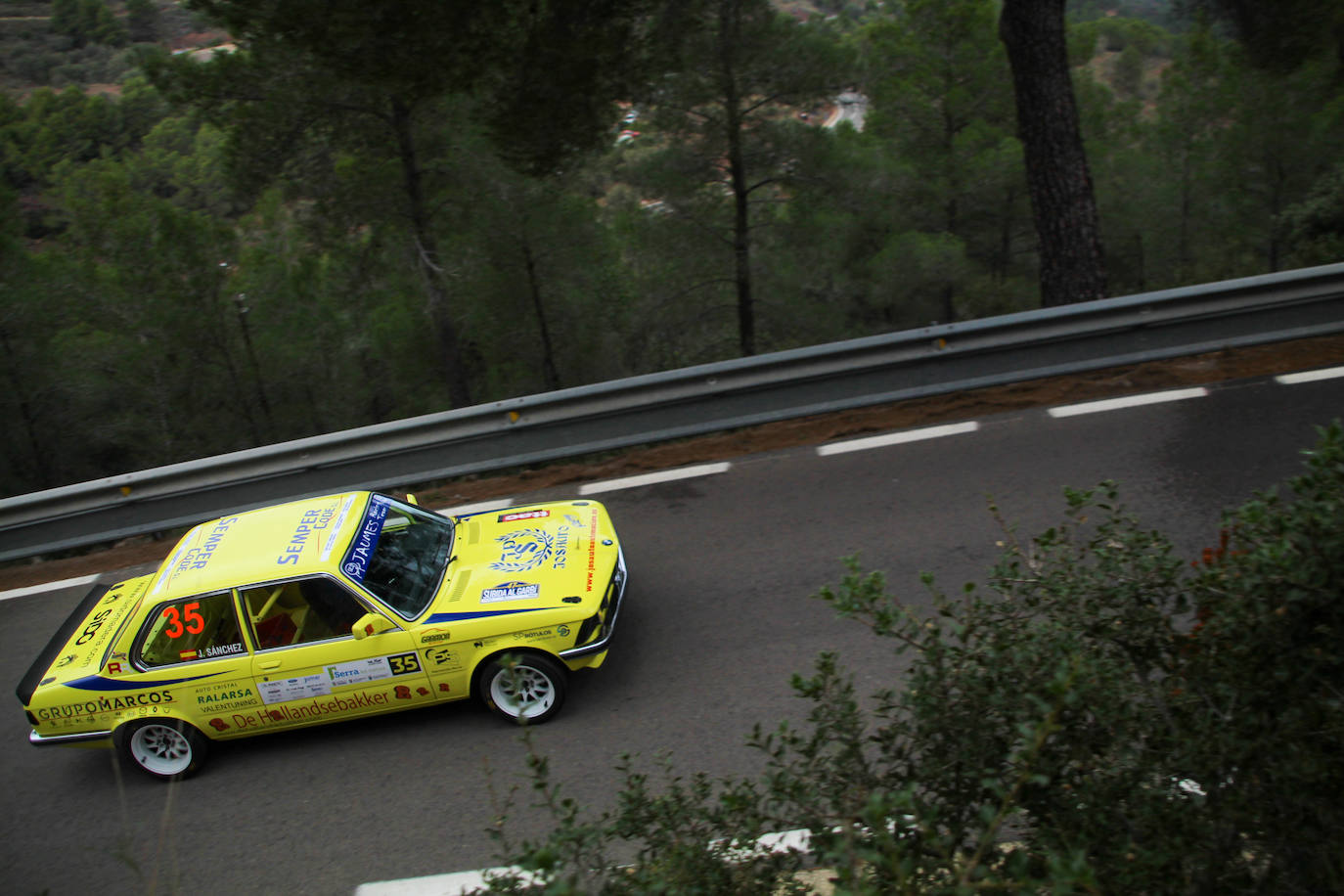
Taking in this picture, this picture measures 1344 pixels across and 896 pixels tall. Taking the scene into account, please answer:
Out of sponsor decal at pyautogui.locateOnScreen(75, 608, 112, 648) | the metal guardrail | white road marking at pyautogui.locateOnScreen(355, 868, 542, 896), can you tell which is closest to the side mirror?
white road marking at pyautogui.locateOnScreen(355, 868, 542, 896)

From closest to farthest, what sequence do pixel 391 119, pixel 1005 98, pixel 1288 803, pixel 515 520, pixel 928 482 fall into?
1. pixel 1288 803
2. pixel 515 520
3. pixel 928 482
4. pixel 391 119
5. pixel 1005 98

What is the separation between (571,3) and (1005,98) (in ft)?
63.5

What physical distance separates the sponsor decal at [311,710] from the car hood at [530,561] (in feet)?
2.29

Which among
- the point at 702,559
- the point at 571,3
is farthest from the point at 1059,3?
the point at 702,559

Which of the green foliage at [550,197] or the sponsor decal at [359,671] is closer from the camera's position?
the sponsor decal at [359,671]

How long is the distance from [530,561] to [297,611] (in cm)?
142

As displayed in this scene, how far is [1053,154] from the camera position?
10.5 meters

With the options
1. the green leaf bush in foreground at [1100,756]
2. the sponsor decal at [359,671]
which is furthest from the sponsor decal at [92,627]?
→ the green leaf bush in foreground at [1100,756]

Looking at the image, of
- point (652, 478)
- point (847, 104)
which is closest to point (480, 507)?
point (652, 478)

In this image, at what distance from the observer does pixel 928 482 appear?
8164 millimetres

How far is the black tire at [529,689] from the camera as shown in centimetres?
600

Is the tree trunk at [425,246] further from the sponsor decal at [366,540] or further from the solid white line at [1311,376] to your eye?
the solid white line at [1311,376]

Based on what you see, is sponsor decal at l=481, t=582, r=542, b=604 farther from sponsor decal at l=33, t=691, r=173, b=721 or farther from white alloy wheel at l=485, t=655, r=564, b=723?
sponsor decal at l=33, t=691, r=173, b=721

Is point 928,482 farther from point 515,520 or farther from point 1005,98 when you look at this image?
point 1005,98
